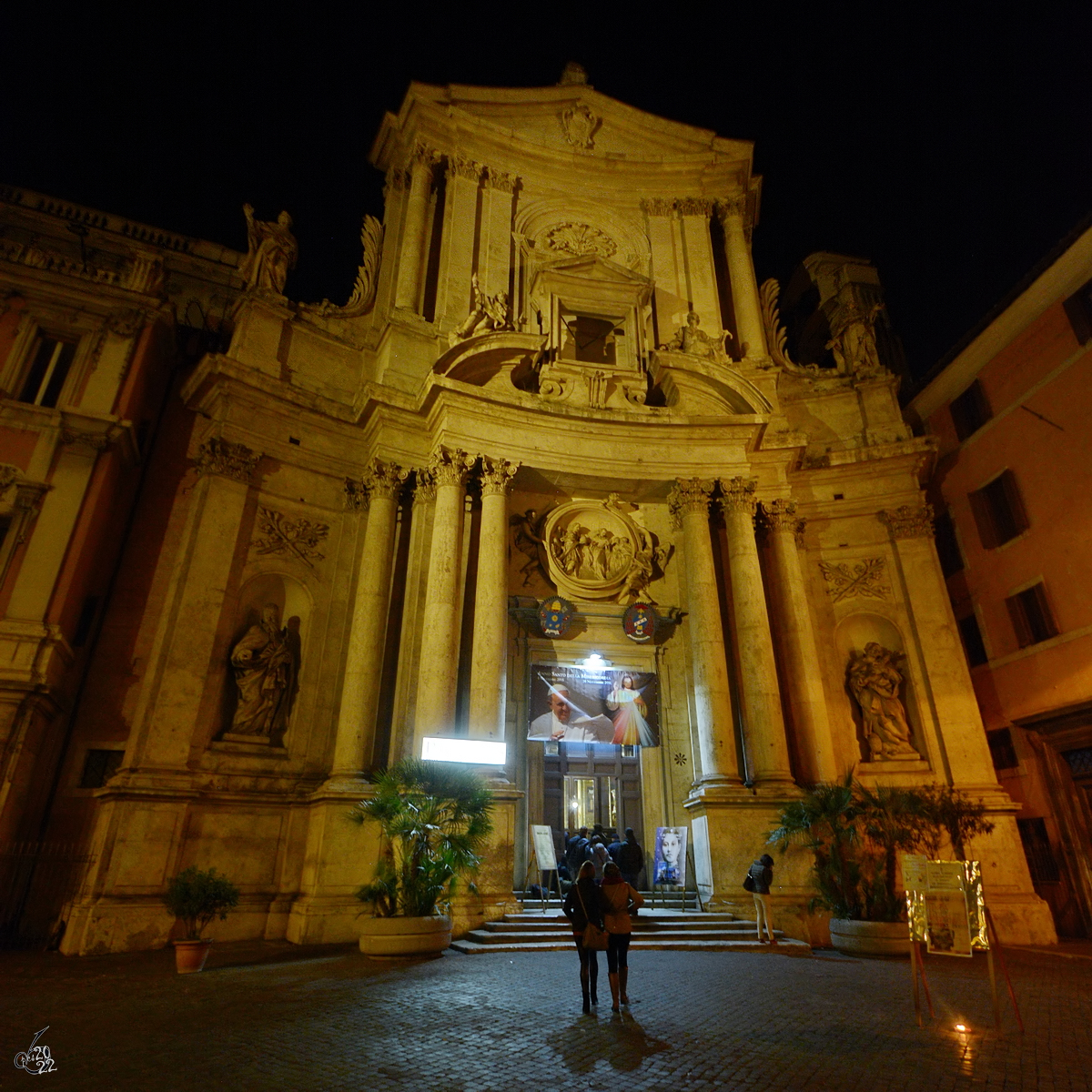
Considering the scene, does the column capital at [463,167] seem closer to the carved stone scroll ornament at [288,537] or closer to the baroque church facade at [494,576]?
the baroque church facade at [494,576]

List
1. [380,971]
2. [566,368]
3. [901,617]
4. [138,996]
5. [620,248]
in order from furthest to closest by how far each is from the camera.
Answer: [620,248], [566,368], [901,617], [380,971], [138,996]

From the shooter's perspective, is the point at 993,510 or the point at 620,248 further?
the point at 620,248

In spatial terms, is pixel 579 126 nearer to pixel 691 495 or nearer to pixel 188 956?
pixel 691 495

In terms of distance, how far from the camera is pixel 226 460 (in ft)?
48.9

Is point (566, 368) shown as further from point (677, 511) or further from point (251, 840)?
point (251, 840)

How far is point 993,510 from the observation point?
18.6m

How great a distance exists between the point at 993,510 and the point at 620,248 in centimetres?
1294

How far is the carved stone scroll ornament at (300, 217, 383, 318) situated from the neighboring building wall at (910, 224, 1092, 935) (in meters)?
16.4

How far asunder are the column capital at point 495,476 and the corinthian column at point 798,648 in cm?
641

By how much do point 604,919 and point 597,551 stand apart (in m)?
10.9

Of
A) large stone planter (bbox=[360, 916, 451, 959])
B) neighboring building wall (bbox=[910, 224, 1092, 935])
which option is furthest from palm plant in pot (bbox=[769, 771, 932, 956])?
large stone planter (bbox=[360, 916, 451, 959])

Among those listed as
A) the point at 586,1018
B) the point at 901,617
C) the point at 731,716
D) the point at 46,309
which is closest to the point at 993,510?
the point at 901,617

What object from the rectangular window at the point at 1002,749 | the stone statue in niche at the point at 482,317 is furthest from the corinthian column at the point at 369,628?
the rectangular window at the point at 1002,749

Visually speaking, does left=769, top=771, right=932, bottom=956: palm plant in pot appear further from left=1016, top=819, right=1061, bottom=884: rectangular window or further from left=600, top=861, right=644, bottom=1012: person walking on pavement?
left=600, top=861, right=644, bottom=1012: person walking on pavement
